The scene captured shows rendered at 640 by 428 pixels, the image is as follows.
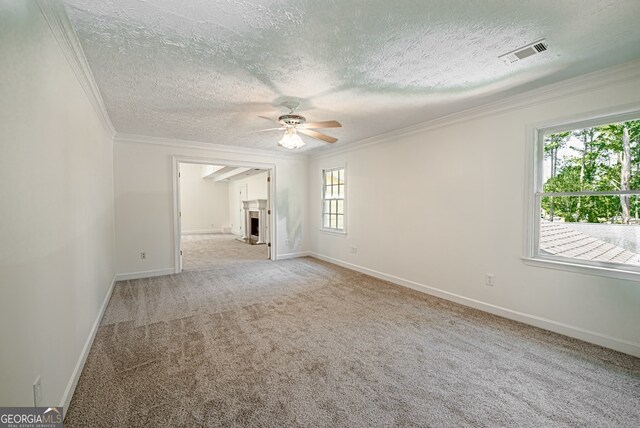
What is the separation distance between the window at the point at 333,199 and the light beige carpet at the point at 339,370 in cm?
243

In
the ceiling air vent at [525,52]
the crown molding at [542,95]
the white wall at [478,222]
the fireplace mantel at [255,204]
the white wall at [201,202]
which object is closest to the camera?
the ceiling air vent at [525,52]

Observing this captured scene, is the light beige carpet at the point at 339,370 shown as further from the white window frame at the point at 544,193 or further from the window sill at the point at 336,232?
the window sill at the point at 336,232

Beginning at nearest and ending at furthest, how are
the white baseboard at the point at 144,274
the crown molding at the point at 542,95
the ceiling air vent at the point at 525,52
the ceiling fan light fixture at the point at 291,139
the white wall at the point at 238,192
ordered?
1. the ceiling air vent at the point at 525,52
2. the crown molding at the point at 542,95
3. the ceiling fan light fixture at the point at 291,139
4. the white baseboard at the point at 144,274
5. the white wall at the point at 238,192

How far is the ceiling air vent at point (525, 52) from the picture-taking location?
1936 mm

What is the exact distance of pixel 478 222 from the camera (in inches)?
126

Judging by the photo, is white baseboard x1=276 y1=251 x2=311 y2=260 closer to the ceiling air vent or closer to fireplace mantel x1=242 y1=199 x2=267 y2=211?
fireplace mantel x1=242 y1=199 x2=267 y2=211

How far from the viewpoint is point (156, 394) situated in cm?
174

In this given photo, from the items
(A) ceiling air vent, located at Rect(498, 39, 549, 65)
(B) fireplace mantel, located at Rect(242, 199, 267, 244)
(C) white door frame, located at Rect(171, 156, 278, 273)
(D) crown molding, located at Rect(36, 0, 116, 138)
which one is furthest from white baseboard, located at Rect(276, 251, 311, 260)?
(A) ceiling air vent, located at Rect(498, 39, 549, 65)

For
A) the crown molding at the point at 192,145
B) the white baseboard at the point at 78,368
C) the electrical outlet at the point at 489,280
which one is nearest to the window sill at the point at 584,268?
the electrical outlet at the point at 489,280

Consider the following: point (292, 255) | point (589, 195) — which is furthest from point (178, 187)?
point (589, 195)

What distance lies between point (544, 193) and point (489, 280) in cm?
111

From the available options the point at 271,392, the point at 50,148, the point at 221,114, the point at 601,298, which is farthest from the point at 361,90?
the point at 601,298

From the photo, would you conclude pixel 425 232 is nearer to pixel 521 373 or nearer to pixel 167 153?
Answer: pixel 521 373

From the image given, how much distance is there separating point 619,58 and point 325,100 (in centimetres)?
248
